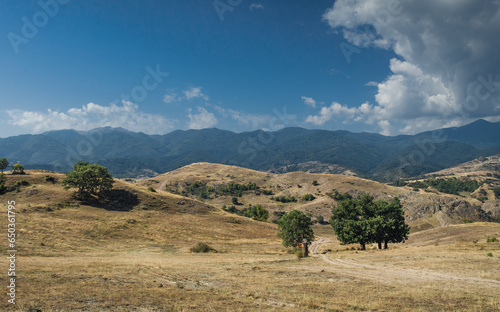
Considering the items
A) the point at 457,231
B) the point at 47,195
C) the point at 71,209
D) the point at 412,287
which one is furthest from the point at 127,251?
the point at 457,231

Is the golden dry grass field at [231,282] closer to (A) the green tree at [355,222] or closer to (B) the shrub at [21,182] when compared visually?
(A) the green tree at [355,222]

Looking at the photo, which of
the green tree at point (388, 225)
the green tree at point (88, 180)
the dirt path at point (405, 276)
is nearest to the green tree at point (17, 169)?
the green tree at point (88, 180)

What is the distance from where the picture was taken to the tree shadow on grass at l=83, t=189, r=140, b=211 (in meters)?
81.1

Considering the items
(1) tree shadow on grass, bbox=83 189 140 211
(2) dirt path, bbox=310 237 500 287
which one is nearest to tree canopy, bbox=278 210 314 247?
(2) dirt path, bbox=310 237 500 287

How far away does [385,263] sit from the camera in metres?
31.5

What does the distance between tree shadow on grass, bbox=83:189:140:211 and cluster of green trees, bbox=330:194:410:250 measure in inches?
2615

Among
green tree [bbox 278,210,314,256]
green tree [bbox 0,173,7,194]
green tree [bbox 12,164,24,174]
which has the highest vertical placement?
green tree [bbox 12,164,24,174]

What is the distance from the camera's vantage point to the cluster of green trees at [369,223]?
5188 cm

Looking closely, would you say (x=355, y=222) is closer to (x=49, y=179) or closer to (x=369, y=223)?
(x=369, y=223)

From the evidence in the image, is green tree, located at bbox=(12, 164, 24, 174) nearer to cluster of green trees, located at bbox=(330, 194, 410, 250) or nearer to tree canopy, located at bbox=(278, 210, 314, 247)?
tree canopy, located at bbox=(278, 210, 314, 247)

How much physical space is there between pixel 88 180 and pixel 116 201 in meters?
11.3

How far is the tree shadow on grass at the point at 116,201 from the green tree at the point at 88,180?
8.33 feet

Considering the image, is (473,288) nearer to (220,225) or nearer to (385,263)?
(385,263)

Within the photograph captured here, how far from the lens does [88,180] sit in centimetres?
8369
